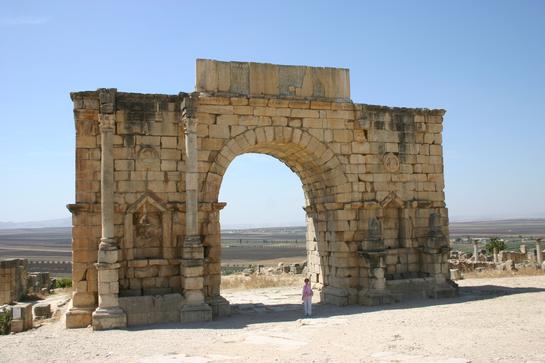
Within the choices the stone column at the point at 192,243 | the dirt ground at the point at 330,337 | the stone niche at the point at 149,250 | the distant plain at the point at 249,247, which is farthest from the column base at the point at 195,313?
the distant plain at the point at 249,247

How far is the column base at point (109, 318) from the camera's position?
10.6 m

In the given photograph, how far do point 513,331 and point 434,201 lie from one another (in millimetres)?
6012

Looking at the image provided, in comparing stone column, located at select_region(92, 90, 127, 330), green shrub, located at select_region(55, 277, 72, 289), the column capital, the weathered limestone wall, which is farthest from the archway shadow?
green shrub, located at select_region(55, 277, 72, 289)

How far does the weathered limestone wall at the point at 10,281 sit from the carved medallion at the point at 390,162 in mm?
12303

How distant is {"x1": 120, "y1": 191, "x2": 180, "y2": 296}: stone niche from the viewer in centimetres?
1157

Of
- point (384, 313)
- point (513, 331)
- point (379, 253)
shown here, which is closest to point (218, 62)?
point (379, 253)

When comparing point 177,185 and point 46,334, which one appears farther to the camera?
point 177,185

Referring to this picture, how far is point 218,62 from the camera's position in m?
12.7

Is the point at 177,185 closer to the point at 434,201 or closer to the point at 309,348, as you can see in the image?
the point at 309,348

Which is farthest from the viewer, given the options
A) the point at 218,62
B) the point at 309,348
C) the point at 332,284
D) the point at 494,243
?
the point at 494,243

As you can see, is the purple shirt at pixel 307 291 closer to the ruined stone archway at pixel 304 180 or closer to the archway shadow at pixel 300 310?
the archway shadow at pixel 300 310

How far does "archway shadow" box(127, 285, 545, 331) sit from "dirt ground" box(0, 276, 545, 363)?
0.02m

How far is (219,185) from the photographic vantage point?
12.4 metres

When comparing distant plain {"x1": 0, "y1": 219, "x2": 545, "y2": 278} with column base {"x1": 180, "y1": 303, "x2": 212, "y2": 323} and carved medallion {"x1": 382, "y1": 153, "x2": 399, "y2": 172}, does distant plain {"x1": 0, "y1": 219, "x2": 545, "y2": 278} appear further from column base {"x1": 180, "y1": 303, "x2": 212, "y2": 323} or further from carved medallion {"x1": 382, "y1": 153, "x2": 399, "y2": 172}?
column base {"x1": 180, "y1": 303, "x2": 212, "y2": 323}
